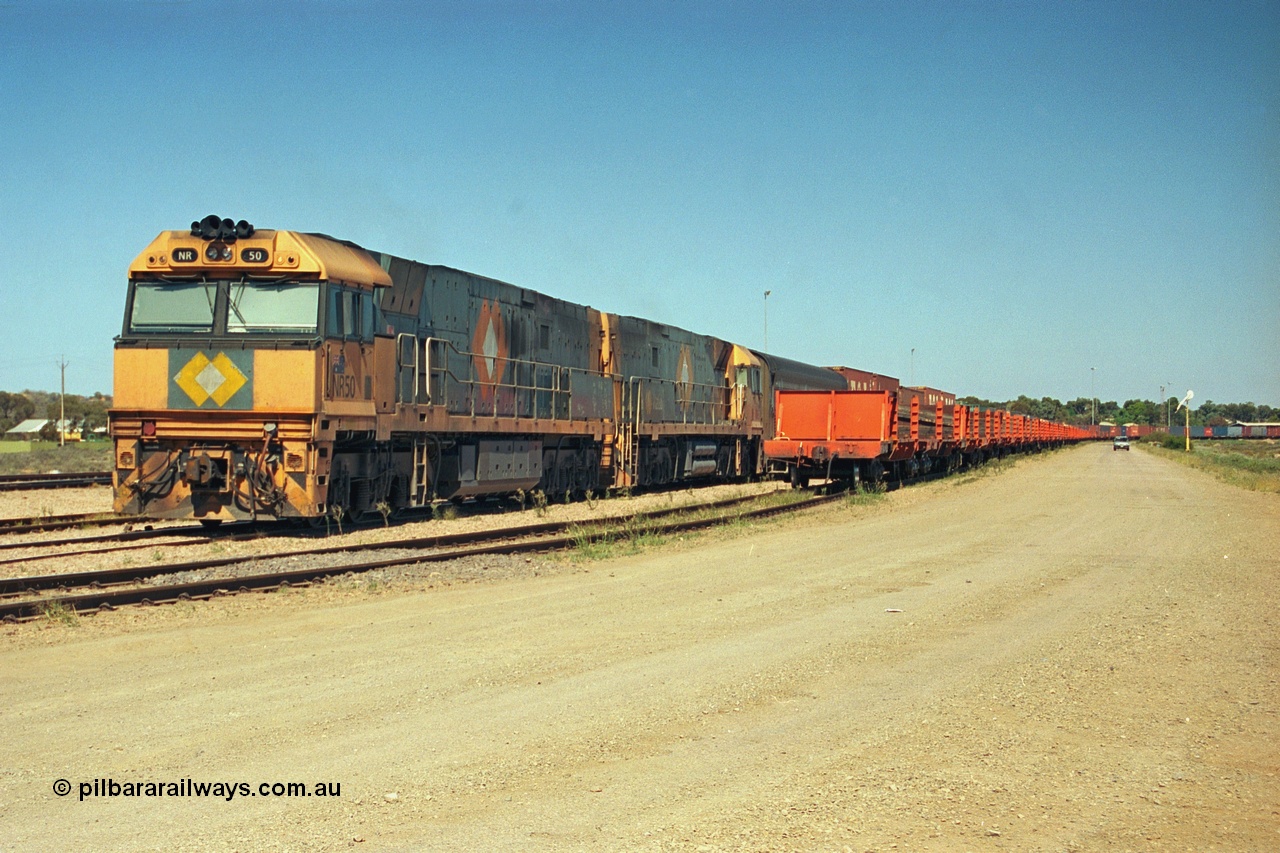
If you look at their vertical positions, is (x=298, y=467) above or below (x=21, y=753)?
above

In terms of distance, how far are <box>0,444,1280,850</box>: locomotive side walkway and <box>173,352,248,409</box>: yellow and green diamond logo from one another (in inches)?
186

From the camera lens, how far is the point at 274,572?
38.0ft

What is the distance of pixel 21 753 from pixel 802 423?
2124 centimetres

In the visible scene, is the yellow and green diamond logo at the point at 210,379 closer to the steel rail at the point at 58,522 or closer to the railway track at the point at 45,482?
the steel rail at the point at 58,522

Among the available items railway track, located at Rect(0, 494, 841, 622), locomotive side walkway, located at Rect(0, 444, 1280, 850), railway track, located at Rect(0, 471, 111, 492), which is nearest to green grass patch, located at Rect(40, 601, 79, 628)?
railway track, located at Rect(0, 494, 841, 622)

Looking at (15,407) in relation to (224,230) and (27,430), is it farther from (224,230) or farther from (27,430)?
(224,230)

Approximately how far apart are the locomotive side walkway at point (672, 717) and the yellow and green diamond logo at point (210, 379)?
4.72 metres

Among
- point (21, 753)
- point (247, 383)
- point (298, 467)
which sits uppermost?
point (247, 383)

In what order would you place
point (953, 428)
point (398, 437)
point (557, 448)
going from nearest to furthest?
point (398, 437)
point (557, 448)
point (953, 428)

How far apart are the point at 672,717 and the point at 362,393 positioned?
1007 centimetres

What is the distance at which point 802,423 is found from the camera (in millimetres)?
25531

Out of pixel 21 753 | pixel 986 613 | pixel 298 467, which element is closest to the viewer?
pixel 21 753

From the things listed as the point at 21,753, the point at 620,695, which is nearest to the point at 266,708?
the point at 21,753

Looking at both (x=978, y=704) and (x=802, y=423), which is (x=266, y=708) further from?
(x=802, y=423)
